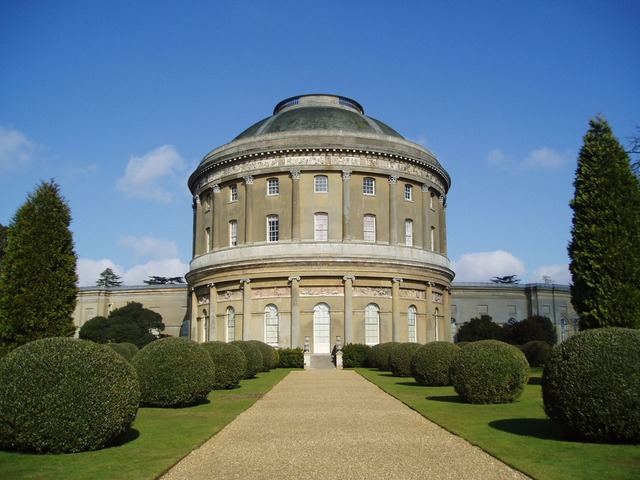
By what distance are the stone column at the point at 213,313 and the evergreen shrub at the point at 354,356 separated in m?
9.18

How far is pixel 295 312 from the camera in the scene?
3731cm

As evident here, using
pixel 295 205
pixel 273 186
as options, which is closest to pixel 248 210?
pixel 273 186

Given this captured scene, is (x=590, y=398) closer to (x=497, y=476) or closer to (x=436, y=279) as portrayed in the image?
(x=497, y=476)

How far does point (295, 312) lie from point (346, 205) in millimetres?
7070

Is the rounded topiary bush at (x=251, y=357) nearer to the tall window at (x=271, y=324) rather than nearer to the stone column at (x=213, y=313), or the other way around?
the tall window at (x=271, y=324)

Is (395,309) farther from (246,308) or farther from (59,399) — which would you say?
(59,399)

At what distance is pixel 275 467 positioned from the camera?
8867 millimetres

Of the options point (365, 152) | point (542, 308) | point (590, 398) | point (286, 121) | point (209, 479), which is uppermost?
point (286, 121)

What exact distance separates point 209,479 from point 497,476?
3590mm

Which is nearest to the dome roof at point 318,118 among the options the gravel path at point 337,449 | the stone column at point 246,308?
the stone column at point 246,308

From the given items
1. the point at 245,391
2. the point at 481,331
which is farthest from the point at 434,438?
the point at 481,331

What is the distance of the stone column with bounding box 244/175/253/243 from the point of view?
39.9m

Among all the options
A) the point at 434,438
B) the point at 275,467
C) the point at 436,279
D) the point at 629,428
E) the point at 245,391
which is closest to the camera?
the point at 275,467

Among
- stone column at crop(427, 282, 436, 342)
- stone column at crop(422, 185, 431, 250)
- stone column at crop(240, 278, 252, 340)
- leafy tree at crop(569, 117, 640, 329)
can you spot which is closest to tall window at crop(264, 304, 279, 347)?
stone column at crop(240, 278, 252, 340)
